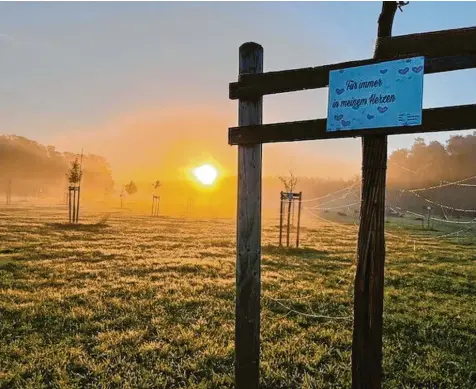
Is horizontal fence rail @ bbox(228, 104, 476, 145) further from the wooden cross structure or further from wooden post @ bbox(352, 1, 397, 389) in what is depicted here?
wooden post @ bbox(352, 1, 397, 389)

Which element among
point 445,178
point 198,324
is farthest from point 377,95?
Answer: point 445,178

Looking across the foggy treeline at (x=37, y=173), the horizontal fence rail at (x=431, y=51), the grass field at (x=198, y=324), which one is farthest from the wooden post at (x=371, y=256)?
the foggy treeline at (x=37, y=173)

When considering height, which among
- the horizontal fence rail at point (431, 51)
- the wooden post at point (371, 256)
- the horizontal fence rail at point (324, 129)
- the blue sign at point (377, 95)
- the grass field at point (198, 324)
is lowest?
the grass field at point (198, 324)

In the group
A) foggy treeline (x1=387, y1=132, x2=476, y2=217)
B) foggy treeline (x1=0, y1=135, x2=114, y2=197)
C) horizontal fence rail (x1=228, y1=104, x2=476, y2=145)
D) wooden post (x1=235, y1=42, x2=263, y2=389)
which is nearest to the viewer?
horizontal fence rail (x1=228, y1=104, x2=476, y2=145)

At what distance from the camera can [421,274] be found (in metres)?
12.4

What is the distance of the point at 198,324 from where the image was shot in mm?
6480

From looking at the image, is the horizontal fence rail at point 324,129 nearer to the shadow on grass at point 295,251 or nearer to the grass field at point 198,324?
the grass field at point 198,324

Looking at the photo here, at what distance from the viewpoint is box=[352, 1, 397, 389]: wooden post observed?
9.87 ft

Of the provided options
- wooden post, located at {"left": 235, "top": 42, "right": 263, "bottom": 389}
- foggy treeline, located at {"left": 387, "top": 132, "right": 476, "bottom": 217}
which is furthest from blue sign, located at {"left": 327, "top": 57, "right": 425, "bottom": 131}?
foggy treeline, located at {"left": 387, "top": 132, "right": 476, "bottom": 217}

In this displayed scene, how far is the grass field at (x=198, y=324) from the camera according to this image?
4.73 meters

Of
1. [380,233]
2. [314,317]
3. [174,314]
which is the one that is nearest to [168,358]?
[174,314]

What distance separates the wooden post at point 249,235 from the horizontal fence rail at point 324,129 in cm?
12

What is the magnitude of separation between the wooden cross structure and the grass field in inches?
63.0

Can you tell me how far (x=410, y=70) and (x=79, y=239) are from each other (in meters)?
19.6
